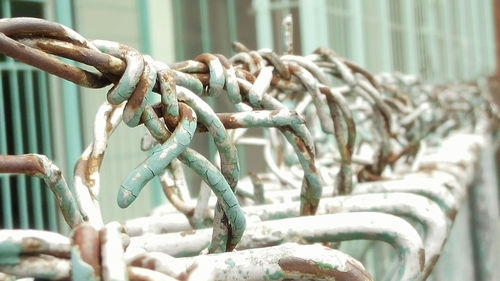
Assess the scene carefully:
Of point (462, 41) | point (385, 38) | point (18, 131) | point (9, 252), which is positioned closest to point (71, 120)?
point (18, 131)

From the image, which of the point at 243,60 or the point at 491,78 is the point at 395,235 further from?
the point at 491,78

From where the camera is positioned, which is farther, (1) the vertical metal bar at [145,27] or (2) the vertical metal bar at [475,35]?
(2) the vertical metal bar at [475,35]

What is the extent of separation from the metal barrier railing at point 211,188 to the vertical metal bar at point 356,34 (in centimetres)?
222

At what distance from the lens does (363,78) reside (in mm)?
954

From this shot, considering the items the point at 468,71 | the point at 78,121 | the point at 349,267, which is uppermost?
the point at 349,267

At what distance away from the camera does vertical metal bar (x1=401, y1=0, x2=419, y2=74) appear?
429 cm

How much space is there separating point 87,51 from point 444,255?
79 centimetres

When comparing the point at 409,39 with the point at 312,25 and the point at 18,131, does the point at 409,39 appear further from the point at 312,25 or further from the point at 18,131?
the point at 18,131

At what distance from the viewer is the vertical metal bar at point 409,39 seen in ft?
14.1

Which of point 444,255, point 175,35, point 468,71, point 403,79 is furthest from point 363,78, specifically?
point 468,71

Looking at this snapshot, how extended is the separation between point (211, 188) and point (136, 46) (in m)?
2.56

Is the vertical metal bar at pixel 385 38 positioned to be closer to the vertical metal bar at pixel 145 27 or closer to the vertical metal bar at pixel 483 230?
the vertical metal bar at pixel 145 27

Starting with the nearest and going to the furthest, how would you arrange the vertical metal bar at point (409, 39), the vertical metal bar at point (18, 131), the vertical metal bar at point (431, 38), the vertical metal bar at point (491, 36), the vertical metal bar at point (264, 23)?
the vertical metal bar at point (18, 131) → the vertical metal bar at point (264, 23) → the vertical metal bar at point (409, 39) → the vertical metal bar at point (431, 38) → the vertical metal bar at point (491, 36)

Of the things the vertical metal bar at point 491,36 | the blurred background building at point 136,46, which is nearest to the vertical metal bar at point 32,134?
the blurred background building at point 136,46
